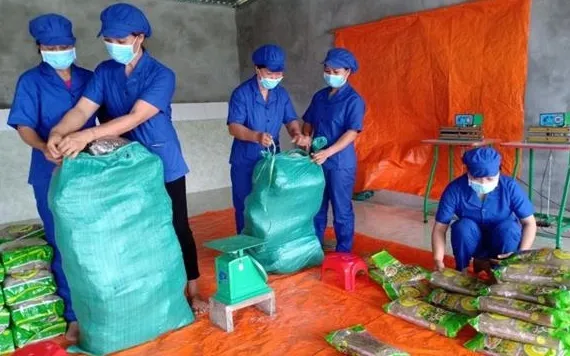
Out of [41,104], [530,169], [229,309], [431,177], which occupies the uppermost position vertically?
[41,104]

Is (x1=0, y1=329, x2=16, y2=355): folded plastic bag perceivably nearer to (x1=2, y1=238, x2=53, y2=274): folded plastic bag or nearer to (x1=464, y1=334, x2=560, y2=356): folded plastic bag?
(x1=2, y1=238, x2=53, y2=274): folded plastic bag

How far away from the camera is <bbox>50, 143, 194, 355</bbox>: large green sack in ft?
5.38

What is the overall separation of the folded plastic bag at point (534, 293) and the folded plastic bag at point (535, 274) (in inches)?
0.7

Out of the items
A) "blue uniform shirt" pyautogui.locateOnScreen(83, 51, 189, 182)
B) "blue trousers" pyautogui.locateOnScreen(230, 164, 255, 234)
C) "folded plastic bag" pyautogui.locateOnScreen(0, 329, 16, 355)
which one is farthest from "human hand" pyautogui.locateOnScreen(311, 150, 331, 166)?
"folded plastic bag" pyautogui.locateOnScreen(0, 329, 16, 355)

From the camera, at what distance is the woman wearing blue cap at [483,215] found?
2043 mm

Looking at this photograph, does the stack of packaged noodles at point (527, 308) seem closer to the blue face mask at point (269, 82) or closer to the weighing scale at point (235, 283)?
the weighing scale at point (235, 283)

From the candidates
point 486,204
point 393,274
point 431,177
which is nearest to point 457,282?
point 393,274

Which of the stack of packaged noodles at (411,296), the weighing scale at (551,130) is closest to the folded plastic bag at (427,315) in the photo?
the stack of packaged noodles at (411,296)

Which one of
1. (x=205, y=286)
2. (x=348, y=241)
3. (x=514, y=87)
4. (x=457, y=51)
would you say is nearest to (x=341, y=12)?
(x=457, y=51)

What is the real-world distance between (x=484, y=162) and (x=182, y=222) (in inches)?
55.4

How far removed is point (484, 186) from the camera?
2.05 metres

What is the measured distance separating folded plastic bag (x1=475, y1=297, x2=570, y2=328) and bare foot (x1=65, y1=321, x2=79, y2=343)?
169 centimetres

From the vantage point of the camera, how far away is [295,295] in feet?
7.57

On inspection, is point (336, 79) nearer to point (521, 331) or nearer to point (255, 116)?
point (255, 116)
